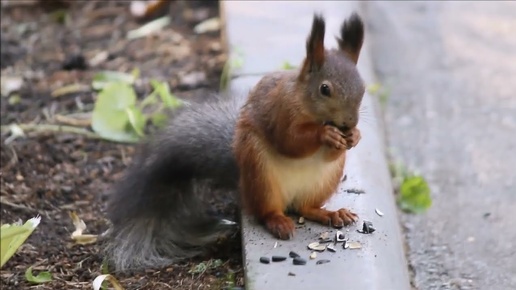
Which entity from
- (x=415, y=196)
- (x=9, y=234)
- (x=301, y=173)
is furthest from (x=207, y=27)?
(x=9, y=234)

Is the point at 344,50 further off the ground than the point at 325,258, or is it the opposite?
the point at 344,50

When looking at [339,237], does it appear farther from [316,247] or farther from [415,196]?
[415,196]

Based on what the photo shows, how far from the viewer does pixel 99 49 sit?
443 cm

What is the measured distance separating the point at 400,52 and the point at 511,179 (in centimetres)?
128

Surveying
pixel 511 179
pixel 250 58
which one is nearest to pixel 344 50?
pixel 250 58

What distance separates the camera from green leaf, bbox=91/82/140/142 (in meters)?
3.57

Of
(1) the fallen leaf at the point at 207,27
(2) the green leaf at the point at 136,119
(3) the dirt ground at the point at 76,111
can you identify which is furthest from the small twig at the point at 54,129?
(1) the fallen leaf at the point at 207,27

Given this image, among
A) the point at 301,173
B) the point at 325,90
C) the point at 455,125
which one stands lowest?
the point at 455,125

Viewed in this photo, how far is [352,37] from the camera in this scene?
99.7 inches

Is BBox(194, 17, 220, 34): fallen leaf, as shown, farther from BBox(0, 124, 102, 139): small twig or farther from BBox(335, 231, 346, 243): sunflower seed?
BBox(335, 231, 346, 243): sunflower seed

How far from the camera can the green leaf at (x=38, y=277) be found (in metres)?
2.64

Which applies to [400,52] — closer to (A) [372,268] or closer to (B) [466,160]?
(B) [466,160]

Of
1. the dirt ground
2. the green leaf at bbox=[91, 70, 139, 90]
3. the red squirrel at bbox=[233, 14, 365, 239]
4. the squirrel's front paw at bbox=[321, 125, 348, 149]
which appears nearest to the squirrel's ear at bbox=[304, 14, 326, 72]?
the red squirrel at bbox=[233, 14, 365, 239]

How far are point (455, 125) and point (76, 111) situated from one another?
4.80 feet
